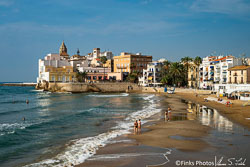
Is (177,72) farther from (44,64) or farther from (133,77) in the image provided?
(44,64)

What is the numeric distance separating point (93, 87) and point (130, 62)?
33574 millimetres

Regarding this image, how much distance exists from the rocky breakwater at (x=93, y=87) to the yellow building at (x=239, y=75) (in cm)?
4160

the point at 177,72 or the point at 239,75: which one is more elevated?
the point at 177,72

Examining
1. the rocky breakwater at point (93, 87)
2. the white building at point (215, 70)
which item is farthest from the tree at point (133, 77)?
the white building at point (215, 70)

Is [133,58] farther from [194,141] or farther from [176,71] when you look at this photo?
[194,141]

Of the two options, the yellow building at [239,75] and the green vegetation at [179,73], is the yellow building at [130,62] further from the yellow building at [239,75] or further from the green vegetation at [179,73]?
the yellow building at [239,75]

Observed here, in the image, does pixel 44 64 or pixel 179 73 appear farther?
pixel 44 64

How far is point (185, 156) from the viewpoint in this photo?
1753cm

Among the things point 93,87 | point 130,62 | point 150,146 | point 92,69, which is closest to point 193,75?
point 93,87

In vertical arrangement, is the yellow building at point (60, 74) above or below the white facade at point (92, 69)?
below

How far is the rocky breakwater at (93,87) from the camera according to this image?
10494cm

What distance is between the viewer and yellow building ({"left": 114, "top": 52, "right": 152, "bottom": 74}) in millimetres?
135000

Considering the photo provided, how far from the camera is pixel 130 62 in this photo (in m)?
135

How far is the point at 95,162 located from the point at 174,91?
7569 cm
